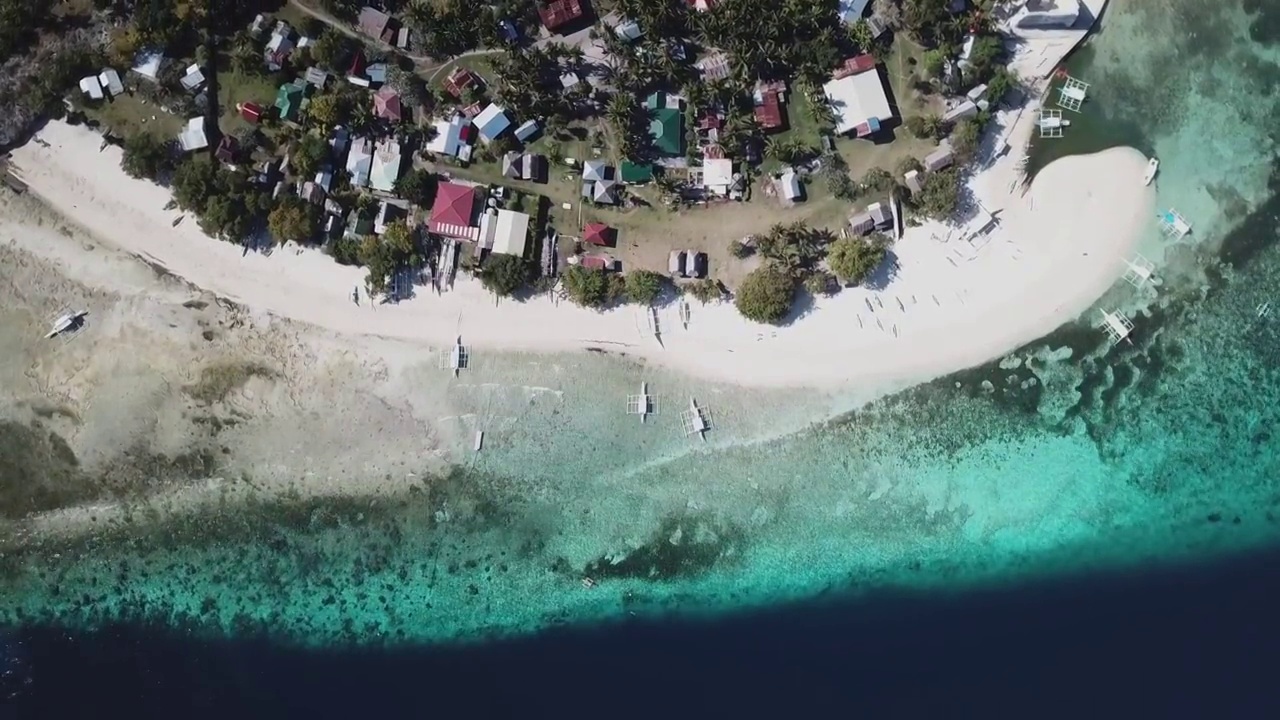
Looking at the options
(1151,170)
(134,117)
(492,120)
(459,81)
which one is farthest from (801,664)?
(134,117)

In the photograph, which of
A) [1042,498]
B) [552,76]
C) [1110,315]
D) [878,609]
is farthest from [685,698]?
[552,76]

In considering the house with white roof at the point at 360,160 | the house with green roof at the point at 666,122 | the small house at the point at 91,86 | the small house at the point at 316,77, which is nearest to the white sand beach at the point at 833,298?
the small house at the point at 91,86

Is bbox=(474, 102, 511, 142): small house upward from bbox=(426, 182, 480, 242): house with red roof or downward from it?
upward

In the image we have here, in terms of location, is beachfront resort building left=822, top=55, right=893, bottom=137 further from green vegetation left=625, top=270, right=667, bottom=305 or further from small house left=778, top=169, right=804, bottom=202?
green vegetation left=625, top=270, right=667, bottom=305

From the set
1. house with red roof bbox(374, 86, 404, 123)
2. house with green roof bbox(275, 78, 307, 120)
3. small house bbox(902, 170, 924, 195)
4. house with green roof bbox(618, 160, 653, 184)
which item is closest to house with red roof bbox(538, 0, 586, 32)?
house with green roof bbox(618, 160, 653, 184)

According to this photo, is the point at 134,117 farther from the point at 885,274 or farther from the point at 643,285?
the point at 885,274
